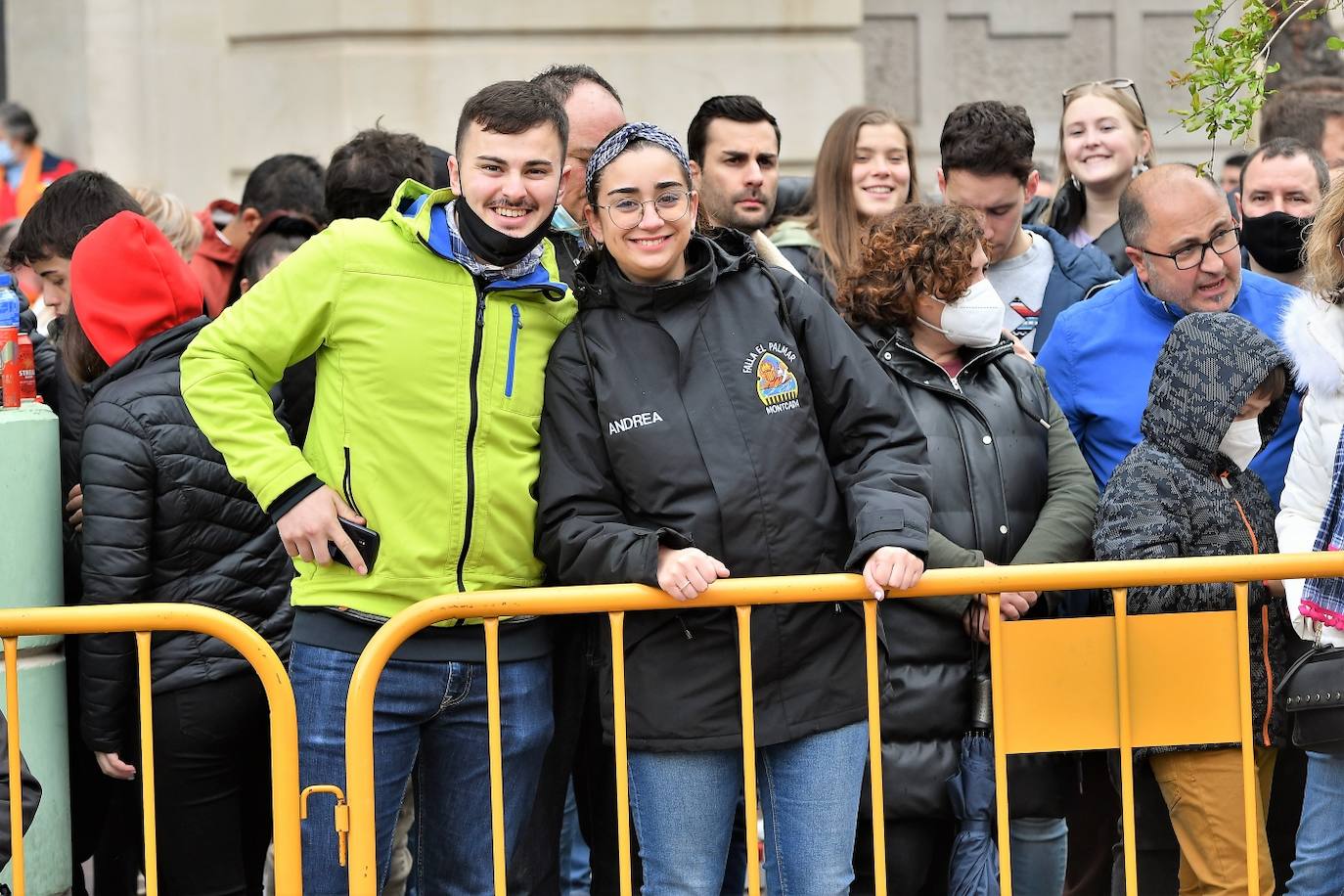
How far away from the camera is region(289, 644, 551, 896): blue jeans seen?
136 inches

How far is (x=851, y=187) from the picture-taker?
512cm

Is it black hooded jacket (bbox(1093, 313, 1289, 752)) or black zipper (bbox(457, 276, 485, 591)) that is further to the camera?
black hooded jacket (bbox(1093, 313, 1289, 752))

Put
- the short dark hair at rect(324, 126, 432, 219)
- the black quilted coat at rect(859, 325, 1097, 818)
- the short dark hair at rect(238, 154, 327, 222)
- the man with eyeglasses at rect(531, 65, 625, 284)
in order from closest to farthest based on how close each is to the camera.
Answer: the black quilted coat at rect(859, 325, 1097, 818) → the man with eyeglasses at rect(531, 65, 625, 284) → the short dark hair at rect(324, 126, 432, 219) → the short dark hair at rect(238, 154, 327, 222)

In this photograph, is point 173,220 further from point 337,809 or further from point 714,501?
point 714,501

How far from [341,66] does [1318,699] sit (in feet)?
22.9

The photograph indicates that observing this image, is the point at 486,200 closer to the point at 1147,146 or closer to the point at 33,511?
the point at 33,511

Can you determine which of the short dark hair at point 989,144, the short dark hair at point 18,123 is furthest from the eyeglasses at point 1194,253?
the short dark hair at point 18,123

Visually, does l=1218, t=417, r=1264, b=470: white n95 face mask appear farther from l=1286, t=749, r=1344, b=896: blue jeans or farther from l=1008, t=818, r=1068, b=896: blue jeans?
l=1008, t=818, r=1068, b=896: blue jeans

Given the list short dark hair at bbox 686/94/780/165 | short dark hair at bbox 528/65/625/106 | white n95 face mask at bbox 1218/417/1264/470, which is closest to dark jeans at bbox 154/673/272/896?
short dark hair at bbox 528/65/625/106

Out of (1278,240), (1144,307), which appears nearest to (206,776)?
(1144,307)

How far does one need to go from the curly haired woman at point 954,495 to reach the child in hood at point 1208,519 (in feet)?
0.66

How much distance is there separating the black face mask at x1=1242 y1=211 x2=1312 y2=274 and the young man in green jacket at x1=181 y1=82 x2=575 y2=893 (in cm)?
253

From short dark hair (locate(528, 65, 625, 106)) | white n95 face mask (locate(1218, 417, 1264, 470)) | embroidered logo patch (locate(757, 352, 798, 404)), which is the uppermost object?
short dark hair (locate(528, 65, 625, 106))

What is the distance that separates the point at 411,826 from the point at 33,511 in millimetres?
1298
